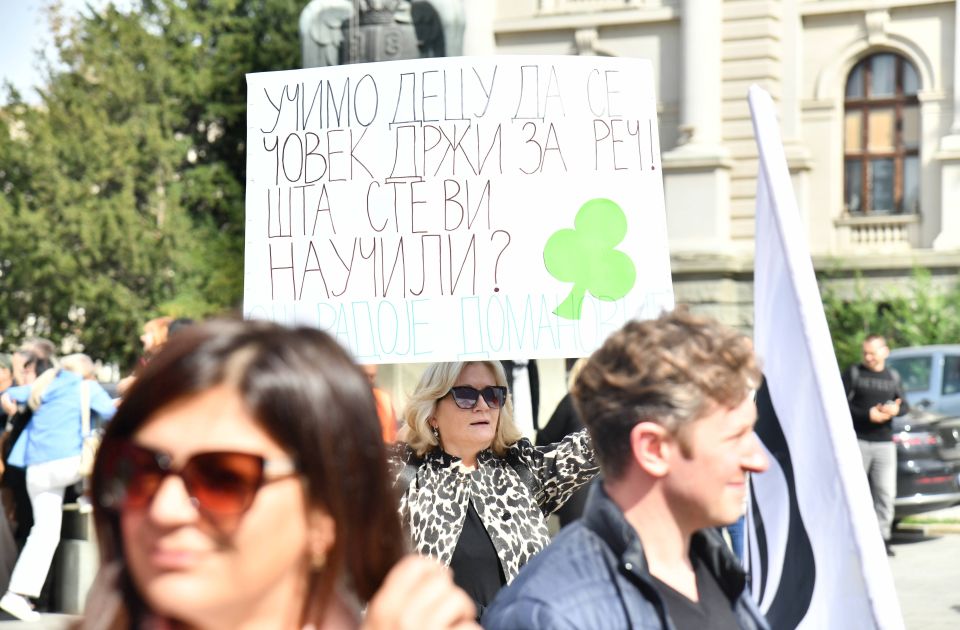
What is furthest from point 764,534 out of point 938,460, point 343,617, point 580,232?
point 938,460

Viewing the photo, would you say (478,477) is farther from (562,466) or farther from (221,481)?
(221,481)

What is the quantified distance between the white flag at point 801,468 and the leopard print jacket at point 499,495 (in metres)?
0.65

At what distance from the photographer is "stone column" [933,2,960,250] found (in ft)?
87.5

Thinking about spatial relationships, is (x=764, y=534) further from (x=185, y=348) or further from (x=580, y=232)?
(x=185, y=348)

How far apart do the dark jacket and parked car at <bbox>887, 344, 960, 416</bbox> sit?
48.1 ft

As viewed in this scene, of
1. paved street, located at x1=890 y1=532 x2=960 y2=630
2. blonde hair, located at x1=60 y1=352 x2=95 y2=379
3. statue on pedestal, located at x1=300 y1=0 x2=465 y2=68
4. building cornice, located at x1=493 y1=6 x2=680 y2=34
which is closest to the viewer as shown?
paved street, located at x1=890 y1=532 x2=960 y2=630

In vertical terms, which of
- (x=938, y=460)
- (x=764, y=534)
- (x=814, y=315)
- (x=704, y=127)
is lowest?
(x=938, y=460)

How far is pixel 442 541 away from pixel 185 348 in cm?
258

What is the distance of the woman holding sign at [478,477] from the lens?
435 centimetres

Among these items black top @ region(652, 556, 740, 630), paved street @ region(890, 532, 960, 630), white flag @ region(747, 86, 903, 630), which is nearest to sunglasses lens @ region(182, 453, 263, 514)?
black top @ region(652, 556, 740, 630)

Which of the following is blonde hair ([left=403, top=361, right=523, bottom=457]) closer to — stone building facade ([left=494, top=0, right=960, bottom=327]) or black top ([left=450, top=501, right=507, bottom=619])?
black top ([left=450, top=501, right=507, bottom=619])

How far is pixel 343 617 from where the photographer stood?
6.07 feet

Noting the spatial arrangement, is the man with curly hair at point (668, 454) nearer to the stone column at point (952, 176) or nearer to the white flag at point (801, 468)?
the white flag at point (801, 468)

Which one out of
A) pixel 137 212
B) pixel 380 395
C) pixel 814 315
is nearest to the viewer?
pixel 814 315
